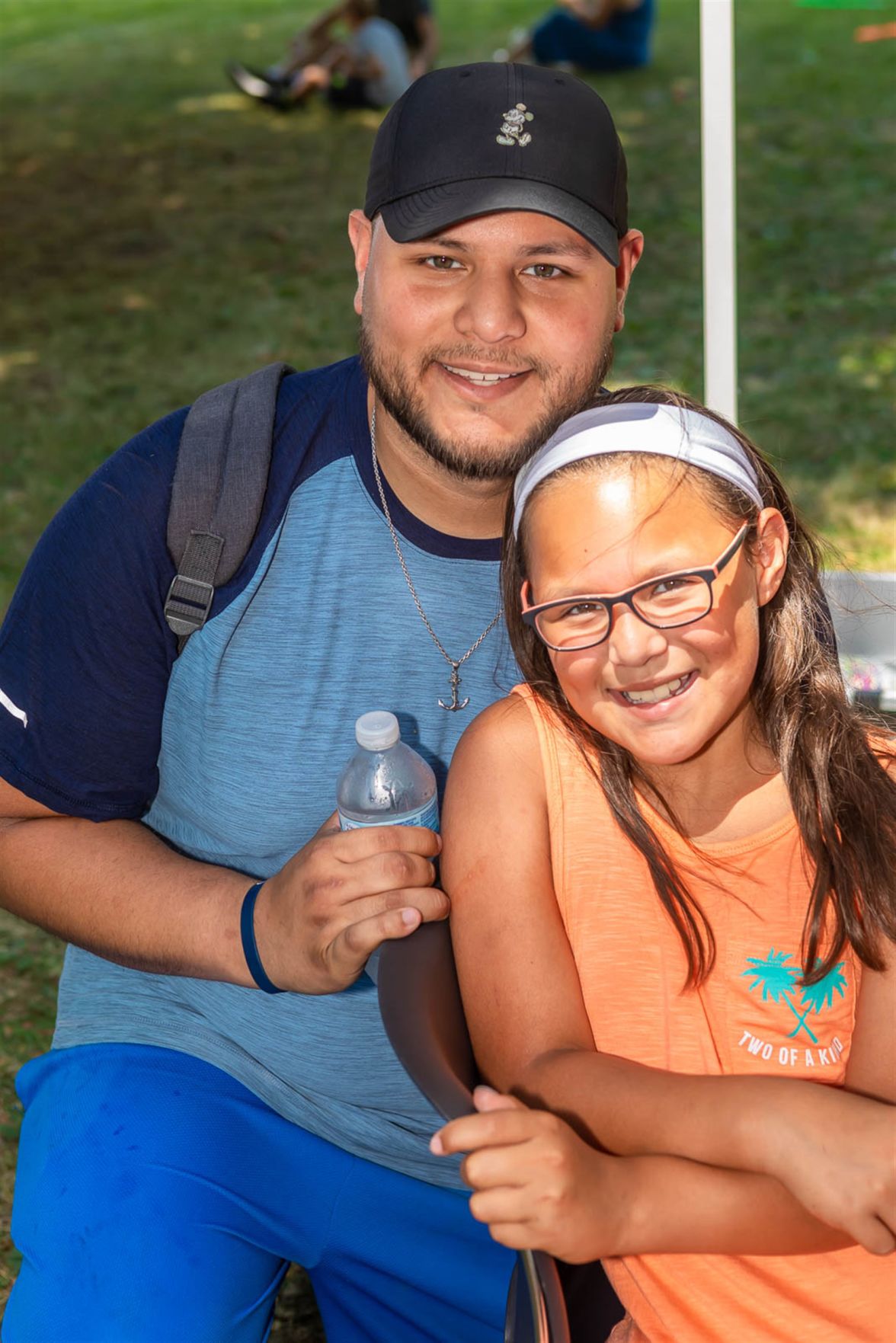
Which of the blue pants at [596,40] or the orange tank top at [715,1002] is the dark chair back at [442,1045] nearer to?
the orange tank top at [715,1002]

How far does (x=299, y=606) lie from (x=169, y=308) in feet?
24.1

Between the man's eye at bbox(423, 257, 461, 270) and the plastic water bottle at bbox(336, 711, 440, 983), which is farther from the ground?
the man's eye at bbox(423, 257, 461, 270)

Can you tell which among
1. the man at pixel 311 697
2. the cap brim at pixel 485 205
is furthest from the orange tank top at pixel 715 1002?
the cap brim at pixel 485 205

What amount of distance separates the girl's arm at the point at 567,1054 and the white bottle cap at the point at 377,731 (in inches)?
4.5

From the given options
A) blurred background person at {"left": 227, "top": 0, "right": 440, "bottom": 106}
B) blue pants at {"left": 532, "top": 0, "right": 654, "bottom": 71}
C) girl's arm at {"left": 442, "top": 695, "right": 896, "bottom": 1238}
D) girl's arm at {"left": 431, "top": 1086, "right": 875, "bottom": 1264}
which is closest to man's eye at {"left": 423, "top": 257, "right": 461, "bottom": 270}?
girl's arm at {"left": 442, "top": 695, "right": 896, "bottom": 1238}

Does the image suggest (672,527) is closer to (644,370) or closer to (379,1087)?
(379,1087)

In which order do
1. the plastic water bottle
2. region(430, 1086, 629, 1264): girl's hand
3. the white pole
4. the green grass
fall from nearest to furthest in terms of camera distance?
region(430, 1086, 629, 1264): girl's hand
the plastic water bottle
the white pole
the green grass

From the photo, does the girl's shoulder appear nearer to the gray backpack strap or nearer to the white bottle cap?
the white bottle cap

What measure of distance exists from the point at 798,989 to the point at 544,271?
115cm

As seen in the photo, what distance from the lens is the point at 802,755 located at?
7.00 feet

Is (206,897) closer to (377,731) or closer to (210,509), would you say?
(377,731)

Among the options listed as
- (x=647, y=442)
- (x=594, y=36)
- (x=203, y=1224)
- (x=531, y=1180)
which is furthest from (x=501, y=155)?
(x=594, y=36)

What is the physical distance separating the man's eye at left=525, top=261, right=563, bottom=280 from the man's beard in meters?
0.13

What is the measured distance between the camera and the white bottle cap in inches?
80.9
